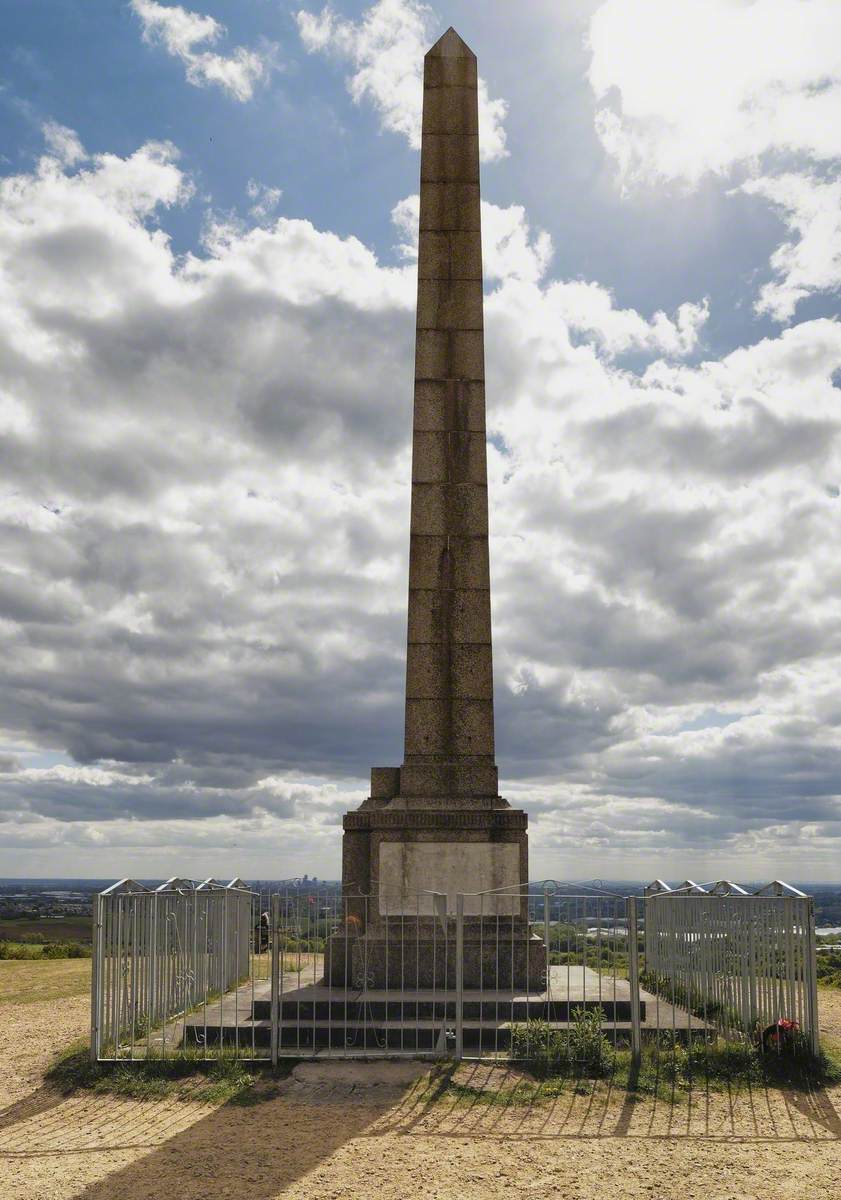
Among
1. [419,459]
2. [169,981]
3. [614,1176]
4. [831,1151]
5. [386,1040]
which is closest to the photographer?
[614,1176]

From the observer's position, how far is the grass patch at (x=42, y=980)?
1580cm

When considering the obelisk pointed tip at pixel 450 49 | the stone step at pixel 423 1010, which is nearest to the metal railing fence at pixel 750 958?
the stone step at pixel 423 1010

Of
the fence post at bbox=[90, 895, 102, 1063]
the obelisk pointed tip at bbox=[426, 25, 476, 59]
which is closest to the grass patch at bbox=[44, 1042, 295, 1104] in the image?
the fence post at bbox=[90, 895, 102, 1063]

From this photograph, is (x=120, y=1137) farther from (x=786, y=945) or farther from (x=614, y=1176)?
(x=786, y=945)

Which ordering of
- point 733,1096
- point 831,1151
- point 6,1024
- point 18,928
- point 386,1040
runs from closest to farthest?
1. point 831,1151
2. point 733,1096
3. point 386,1040
4. point 6,1024
5. point 18,928

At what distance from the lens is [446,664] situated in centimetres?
1386

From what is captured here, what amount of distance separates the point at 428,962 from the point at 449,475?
635 cm

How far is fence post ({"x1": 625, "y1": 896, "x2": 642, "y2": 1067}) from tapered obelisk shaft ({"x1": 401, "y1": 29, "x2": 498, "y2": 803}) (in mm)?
3543

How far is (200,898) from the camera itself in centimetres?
1228

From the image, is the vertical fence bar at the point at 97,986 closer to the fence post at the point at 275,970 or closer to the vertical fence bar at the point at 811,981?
the fence post at the point at 275,970

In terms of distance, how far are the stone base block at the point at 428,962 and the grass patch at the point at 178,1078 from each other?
95.5 inches

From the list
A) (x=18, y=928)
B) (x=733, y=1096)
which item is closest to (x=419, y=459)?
(x=733, y=1096)

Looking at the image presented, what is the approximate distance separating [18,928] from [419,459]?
20.9m

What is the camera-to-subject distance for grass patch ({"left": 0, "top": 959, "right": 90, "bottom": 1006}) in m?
15.8
